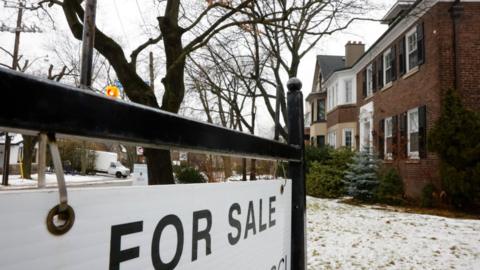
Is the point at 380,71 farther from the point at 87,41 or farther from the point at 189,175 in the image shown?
the point at 87,41

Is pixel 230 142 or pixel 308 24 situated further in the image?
pixel 308 24

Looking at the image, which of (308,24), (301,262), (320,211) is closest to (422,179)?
(320,211)

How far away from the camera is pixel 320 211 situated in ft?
36.9

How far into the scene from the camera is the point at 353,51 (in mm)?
26812

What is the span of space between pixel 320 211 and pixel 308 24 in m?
6.41

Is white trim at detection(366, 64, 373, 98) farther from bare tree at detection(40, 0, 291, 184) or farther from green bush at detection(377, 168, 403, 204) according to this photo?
bare tree at detection(40, 0, 291, 184)

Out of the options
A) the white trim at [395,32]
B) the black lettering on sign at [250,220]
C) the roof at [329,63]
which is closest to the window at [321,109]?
the roof at [329,63]

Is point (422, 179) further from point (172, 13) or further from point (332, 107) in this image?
point (332, 107)

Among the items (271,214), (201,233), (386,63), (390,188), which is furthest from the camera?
(386,63)

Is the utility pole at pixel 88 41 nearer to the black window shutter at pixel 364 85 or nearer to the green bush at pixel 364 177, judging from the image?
the green bush at pixel 364 177

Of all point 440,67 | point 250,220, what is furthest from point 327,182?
point 250,220

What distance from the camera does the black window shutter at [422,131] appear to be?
13.0 m

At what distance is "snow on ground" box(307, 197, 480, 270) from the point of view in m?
6.06

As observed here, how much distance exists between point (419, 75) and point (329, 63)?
18217mm
